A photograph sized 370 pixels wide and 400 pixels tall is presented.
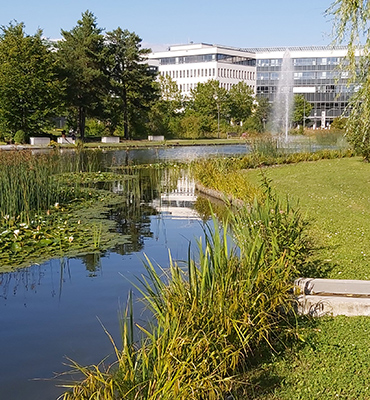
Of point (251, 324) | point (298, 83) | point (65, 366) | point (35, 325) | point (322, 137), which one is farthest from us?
point (298, 83)

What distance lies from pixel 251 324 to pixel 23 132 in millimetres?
41410

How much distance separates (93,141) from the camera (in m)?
52.7

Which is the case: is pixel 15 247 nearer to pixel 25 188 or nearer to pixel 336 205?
pixel 25 188

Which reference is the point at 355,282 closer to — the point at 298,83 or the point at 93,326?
the point at 93,326

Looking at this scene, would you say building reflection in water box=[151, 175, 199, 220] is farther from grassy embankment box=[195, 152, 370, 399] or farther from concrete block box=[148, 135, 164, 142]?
concrete block box=[148, 135, 164, 142]

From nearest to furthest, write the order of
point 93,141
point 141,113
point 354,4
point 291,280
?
point 291,280 → point 354,4 → point 93,141 → point 141,113

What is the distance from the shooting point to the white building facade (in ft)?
360

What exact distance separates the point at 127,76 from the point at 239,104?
86.4 ft

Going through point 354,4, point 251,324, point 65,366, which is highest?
point 354,4

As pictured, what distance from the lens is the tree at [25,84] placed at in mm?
44594

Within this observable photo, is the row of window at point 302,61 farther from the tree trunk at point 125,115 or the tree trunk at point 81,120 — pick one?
the tree trunk at point 81,120

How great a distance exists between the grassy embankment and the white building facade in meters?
97.9

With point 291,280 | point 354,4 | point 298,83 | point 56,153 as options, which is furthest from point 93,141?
point 298,83

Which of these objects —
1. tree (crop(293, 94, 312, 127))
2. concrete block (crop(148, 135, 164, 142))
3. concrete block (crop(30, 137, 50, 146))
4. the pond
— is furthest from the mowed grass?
tree (crop(293, 94, 312, 127))
